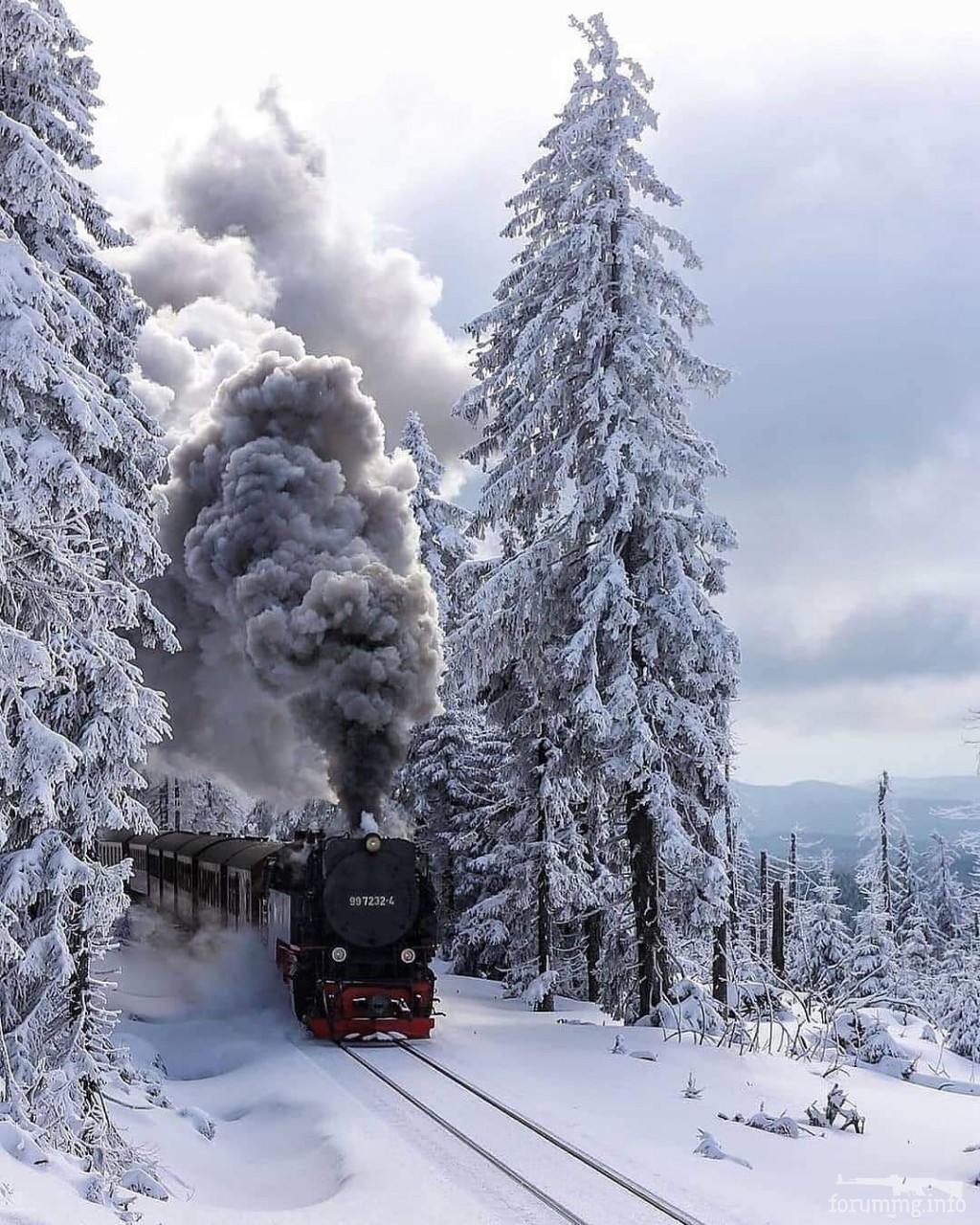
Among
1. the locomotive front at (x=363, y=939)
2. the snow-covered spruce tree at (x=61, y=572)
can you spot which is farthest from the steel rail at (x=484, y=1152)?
the snow-covered spruce tree at (x=61, y=572)

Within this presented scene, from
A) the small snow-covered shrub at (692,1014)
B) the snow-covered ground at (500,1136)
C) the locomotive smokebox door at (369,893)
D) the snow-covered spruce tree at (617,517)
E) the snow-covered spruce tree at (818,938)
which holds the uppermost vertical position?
the snow-covered spruce tree at (617,517)

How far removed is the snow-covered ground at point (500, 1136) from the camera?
8.68m

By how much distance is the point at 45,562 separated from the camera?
11375 millimetres

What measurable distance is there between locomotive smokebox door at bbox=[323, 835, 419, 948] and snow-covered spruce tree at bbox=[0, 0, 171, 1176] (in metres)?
4.38

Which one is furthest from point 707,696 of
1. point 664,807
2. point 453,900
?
point 453,900

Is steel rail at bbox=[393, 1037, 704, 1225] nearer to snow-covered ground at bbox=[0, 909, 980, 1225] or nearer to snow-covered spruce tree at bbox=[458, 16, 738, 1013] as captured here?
snow-covered ground at bbox=[0, 909, 980, 1225]

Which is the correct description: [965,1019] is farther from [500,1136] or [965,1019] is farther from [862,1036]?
[500,1136]

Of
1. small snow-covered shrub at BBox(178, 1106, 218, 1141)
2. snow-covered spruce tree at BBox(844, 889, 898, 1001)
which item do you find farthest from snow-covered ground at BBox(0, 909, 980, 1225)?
snow-covered spruce tree at BBox(844, 889, 898, 1001)

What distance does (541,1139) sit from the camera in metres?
10.7

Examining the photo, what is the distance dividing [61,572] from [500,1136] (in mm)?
7114

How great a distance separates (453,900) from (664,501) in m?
17.7

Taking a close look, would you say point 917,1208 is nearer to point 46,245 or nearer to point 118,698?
point 118,698

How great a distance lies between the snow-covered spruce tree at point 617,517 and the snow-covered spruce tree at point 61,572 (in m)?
6.03

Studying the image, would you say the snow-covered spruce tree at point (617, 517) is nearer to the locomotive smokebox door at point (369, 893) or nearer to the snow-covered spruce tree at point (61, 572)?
the locomotive smokebox door at point (369, 893)
